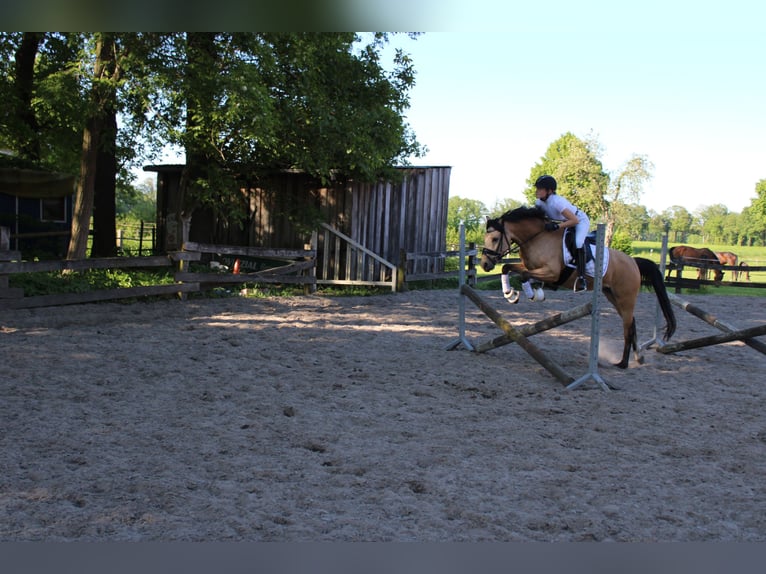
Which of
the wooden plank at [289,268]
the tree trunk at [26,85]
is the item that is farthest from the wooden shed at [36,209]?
the wooden plank at [289,268]

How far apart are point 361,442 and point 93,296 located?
7787 mm

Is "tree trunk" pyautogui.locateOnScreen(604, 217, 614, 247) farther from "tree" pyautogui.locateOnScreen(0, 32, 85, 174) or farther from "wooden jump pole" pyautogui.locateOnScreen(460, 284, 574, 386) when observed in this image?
"tree" pyautogui.locateOnScreen(0, 32, 85, 174)

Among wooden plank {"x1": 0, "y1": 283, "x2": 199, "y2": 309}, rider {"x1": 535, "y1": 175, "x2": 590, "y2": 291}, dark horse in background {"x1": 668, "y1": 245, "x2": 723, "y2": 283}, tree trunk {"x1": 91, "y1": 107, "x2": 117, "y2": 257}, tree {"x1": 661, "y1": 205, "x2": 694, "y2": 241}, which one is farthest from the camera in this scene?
tree {"x1": 661, "y1": 205, "x2": 694, "y2": 241}

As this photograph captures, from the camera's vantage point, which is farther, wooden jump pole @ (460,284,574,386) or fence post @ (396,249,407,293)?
fence post @ (396,249,407,293)

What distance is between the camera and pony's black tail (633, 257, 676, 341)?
772 centimetres

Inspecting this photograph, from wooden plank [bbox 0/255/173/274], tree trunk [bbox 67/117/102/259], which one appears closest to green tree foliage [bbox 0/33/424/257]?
tree trunk [bbox 67/117/102/259]

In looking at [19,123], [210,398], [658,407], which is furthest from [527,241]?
[19,123]

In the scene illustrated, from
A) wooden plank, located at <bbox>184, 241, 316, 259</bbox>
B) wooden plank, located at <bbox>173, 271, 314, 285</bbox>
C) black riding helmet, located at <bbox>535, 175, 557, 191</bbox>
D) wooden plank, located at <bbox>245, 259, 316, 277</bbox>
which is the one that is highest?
black riding helmet, located at <bbox>535, 175, 557, 191</bbox>

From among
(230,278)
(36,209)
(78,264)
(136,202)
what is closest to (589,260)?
(230,278)

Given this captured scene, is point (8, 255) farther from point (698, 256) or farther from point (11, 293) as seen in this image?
point (698, 256)

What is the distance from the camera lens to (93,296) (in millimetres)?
10758

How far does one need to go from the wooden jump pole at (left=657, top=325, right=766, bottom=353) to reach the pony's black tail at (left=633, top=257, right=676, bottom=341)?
434 mm

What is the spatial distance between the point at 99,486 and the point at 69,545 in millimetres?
854

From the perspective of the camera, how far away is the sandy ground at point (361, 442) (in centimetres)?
328
